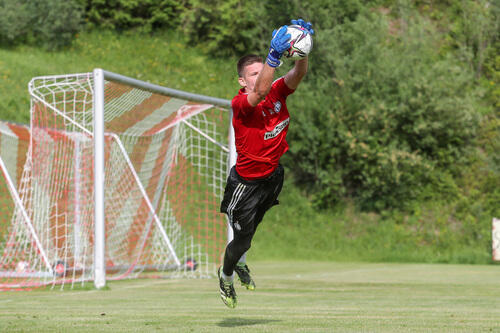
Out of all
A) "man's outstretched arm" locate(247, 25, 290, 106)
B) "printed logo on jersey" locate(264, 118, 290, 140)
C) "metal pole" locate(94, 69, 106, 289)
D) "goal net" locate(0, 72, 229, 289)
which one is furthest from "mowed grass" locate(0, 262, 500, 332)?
"goal net" locate(0, 72, 229, 289)

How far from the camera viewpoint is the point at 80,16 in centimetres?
3259

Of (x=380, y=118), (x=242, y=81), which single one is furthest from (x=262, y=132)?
(x=380, y=118)

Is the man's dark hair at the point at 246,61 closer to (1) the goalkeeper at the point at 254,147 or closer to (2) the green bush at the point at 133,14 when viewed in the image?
(1) the goalkeeper at the point at 254,147

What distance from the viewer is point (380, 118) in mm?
22984

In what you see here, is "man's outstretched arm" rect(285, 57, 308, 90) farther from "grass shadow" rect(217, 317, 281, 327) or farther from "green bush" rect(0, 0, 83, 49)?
"green bush" rect(0, 0, 83, 49)

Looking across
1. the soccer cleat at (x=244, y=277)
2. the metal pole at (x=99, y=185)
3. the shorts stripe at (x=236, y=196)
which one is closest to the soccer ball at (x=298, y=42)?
the shorts stripe at (x=236, y=196)

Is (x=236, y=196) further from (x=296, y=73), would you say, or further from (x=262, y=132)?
(x=296, y=73)

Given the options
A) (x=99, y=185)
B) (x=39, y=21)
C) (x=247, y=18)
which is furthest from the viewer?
(x=39, y=21)

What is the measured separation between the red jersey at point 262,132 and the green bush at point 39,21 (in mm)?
27499

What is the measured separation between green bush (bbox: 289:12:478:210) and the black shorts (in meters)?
17.5

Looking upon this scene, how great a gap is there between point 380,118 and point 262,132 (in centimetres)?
1825

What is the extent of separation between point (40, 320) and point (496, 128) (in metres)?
21.7

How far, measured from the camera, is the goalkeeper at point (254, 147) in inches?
207

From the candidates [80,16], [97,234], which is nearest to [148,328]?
[97,234]
